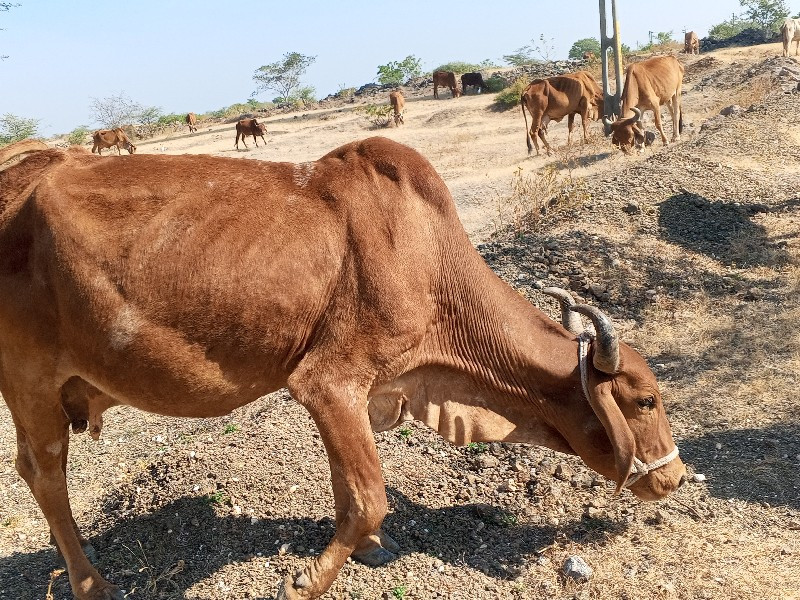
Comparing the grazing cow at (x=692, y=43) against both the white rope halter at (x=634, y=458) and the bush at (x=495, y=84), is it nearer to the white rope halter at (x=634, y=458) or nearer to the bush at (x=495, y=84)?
the bush at (x=495, y=84)

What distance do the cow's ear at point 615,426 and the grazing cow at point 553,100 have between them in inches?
722

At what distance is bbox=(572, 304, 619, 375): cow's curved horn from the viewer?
3812 mm

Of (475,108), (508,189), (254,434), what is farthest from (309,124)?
(254,434)

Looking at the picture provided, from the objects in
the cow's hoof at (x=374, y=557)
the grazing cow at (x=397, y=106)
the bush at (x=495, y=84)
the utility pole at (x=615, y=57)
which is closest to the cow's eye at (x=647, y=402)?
the cow's hoof at (x=374, y=557)

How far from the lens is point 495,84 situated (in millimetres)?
36438

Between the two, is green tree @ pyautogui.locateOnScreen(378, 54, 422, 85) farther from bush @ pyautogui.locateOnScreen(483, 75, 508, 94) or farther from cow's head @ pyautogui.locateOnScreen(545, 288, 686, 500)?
cow's head @ pyautogui.locateOnScreen(545, 288, 686, 500)

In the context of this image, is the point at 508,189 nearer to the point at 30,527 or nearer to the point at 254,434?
the point at 254,434

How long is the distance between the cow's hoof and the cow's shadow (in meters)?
0.16

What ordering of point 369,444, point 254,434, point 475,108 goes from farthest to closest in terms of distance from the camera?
point 475,108 → point 254,434 → point 369,444

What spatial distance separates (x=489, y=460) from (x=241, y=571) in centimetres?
184

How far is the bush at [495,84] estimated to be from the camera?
3631cm

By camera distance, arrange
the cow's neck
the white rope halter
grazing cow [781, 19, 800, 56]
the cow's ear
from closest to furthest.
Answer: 1. the cow's ear
2. the white rope halter
3. the cow's neck
4. grazing cow [781, 19, 800, 56]

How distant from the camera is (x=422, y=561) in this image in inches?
176

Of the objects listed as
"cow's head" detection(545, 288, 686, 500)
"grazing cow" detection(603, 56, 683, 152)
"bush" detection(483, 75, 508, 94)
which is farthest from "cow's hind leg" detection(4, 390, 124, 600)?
"bush" detection(483, 75, 508, 94)
